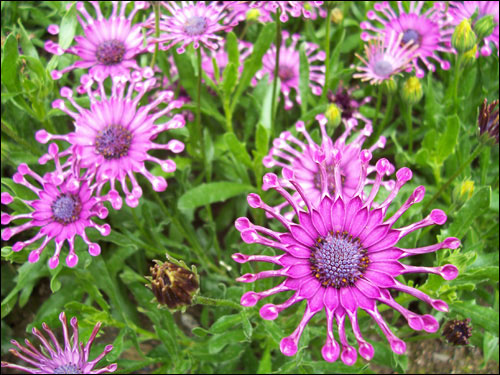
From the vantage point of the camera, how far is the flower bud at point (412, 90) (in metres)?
1.73

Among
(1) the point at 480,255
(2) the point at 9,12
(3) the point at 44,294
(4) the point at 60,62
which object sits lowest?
(3) the point at 44,294

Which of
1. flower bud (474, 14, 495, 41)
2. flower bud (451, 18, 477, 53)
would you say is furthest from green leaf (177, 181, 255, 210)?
flower bud (474, 14, 495, 41)

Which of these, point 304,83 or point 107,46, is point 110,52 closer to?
point 107,46

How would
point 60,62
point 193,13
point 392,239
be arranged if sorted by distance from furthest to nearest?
point 60,62 → point 193,13 → point 392,239

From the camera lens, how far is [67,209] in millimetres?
1492

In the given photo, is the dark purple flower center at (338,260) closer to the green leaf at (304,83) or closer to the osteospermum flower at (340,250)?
the osteospermum flower at (340,250)

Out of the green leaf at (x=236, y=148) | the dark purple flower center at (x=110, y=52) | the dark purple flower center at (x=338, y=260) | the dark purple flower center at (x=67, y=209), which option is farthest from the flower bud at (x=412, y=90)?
the dark purple flower center at (x=67, y=209)

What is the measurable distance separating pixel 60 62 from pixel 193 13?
0.62m

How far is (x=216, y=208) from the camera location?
2.35 m

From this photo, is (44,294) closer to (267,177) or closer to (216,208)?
(216,208)

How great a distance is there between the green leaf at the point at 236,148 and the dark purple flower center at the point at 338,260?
2.45ft

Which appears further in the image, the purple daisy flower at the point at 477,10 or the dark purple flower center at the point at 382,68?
the purple daisy flower at the point at 477,10

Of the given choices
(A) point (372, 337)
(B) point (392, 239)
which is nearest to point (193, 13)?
(B) point (392, 239)

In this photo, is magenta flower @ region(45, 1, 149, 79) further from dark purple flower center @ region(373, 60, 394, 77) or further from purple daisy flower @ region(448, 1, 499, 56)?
purple daisy flower @ region(448, 1, 499, 56)
